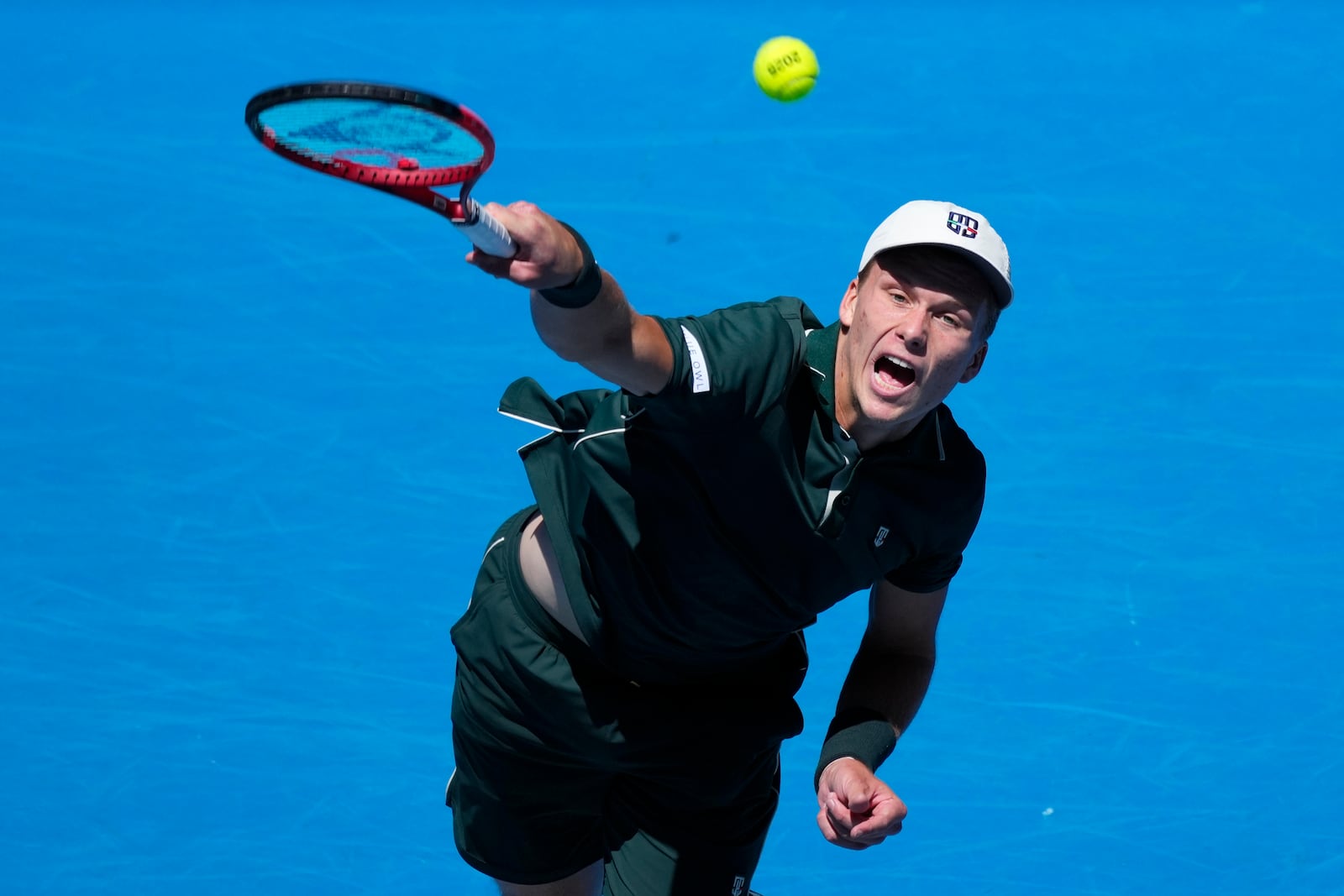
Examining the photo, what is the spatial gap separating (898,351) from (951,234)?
0.23 m

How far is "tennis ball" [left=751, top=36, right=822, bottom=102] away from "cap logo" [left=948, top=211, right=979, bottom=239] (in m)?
3.82

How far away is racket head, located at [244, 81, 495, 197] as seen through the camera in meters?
2.37

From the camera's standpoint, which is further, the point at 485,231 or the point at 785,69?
the point at 785,69

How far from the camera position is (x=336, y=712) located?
4.66 m

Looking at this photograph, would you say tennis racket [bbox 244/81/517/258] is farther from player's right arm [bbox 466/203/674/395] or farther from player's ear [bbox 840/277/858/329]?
player's ear [bbox 840/277/858/329]

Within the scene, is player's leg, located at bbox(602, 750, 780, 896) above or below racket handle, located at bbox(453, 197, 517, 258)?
below

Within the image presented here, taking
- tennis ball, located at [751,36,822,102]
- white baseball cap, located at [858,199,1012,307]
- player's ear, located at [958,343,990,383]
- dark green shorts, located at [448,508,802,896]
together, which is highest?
tennis ball, located at [751,36,822,102]

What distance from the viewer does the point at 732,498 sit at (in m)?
2.74

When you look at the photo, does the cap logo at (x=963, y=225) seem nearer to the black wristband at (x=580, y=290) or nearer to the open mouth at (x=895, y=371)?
the open mouth at (x=895, y=371)

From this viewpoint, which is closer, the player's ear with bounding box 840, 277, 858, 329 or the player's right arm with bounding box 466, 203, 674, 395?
the player's right arm with bounding box 466, 203, 674, 395

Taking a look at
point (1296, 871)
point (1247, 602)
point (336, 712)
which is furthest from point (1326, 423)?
point (336, 712)

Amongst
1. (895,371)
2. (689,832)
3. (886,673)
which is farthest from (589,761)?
(895,371)

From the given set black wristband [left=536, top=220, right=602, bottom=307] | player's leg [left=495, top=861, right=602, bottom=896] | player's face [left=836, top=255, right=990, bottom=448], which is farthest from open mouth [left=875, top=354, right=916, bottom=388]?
player's leg [left=495, top=861, right=602, bottom=896]

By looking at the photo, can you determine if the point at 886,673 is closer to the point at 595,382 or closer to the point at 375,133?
the point at 375,133
